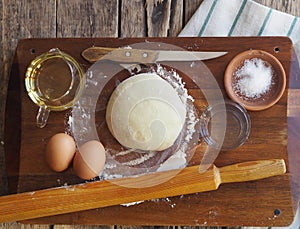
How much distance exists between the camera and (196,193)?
0.91 metres

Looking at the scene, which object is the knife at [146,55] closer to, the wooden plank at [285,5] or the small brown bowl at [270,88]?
the small brown bowl at [270,88]

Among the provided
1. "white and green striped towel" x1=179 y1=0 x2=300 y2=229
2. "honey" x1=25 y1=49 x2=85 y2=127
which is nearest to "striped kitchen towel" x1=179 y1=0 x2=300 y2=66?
"white and green striped towel" x1=179 y1=0 x2=300 y2=229

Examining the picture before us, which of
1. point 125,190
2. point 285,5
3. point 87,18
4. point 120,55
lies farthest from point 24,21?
point 285,5

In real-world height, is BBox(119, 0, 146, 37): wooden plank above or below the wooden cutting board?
above

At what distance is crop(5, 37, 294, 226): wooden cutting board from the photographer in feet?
2.98

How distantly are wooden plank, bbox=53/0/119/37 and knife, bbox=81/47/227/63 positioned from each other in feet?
0.28

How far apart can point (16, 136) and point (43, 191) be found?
119 millimetres

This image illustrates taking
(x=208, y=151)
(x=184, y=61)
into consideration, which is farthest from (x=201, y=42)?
(x=208, y=151)

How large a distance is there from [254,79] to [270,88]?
32mm

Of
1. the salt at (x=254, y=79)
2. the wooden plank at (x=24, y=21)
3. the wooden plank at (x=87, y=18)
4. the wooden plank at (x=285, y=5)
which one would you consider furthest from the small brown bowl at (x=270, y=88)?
the wooden plank at (x=24, y=21)

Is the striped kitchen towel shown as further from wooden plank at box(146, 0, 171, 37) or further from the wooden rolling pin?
the wooden rolling pin

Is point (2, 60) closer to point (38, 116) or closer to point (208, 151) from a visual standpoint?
point (38, 116)

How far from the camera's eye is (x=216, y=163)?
2.98ft

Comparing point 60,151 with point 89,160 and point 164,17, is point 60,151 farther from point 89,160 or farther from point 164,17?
point 164,17
